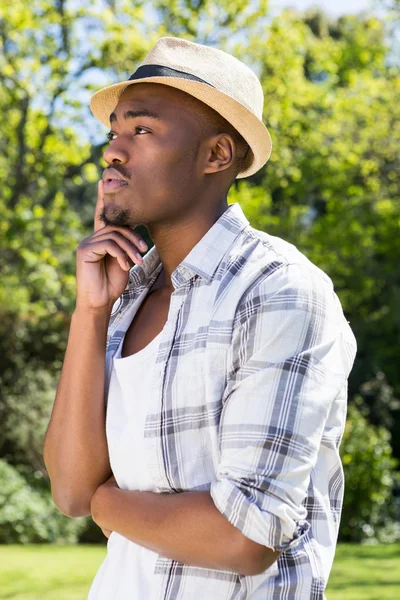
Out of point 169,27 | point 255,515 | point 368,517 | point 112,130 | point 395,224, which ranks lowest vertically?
point 368,517

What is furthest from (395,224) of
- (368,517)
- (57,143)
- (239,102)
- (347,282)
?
(239,102)

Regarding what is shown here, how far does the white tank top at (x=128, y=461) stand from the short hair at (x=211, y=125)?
1.78 ft

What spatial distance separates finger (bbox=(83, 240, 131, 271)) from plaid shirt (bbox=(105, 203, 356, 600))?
27 centimetres

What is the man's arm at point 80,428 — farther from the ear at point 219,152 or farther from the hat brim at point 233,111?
the hat brim at point 233,111

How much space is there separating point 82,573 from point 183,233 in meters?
8.07

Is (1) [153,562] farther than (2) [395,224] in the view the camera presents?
No

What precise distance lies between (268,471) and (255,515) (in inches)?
3.5

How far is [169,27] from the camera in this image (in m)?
13.4

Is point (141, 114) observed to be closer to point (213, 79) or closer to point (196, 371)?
point (213, 79)

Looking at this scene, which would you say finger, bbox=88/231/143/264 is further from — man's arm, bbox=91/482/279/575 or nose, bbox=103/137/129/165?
man's arm, bbox=91/482/279/575

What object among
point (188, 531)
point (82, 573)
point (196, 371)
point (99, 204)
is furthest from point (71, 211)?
point (188, 531)

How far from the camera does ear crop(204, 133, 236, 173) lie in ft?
7.58

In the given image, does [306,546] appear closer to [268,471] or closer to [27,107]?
[268,471]

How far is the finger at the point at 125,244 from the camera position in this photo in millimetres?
2385
